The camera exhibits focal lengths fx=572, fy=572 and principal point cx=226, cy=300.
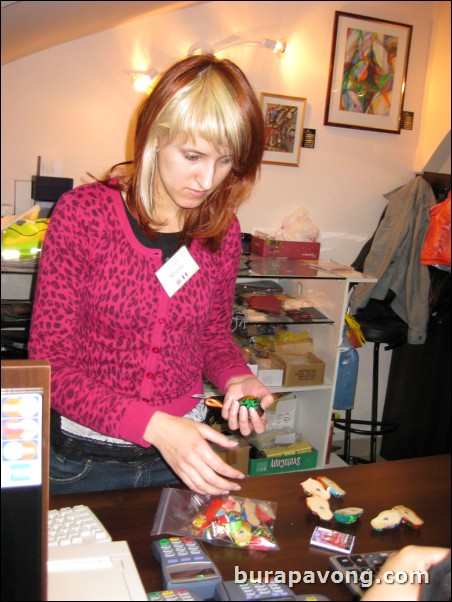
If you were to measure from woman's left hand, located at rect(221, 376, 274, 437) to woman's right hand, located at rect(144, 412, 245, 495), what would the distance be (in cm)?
17

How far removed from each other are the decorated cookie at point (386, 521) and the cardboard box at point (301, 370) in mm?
1636

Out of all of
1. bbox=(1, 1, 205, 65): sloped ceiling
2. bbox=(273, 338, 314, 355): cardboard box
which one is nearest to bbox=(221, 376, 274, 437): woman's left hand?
bbox=(1, 1, 205, 65): sloped ceiling

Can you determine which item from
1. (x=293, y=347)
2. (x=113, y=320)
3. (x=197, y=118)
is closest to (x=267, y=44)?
(x=293, y=347)

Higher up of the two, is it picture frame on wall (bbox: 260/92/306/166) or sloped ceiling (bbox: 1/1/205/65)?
picture frame on wall (bbox: 260/92/306/166)

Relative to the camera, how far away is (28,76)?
247 cm

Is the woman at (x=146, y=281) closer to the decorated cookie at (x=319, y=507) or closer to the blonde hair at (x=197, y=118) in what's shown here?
the blonde hair at (x=197, y=118)

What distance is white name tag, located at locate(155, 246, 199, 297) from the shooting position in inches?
44.4

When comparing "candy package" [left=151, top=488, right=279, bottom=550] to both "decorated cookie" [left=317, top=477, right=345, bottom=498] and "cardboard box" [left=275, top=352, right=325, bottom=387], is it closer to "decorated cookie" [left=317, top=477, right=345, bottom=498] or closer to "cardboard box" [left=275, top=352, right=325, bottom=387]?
"decorated cookie" [left=317, top=477, right=345, bottom=498]

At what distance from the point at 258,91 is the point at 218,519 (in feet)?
7.92

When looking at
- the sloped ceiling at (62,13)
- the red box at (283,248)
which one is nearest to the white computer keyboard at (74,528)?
the sloped ceiling at (62,13)

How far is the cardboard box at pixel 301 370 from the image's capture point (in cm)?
257

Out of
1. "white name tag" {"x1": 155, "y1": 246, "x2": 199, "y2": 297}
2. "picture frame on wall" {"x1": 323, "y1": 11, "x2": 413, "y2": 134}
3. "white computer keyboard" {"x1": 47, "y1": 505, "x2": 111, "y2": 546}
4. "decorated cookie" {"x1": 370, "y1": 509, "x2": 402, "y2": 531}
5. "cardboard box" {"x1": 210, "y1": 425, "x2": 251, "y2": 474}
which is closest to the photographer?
"white computer keyboard" {"x1": 47, "y1": 505, "x2": 111, "y2": 546}

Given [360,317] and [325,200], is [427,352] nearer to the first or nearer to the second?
[360,317]

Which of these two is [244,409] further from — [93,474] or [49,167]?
[49,167]
